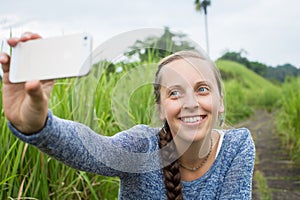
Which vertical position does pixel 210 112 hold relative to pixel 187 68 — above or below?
below

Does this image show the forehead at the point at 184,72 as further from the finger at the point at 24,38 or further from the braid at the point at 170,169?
the finger at the point at 24,38

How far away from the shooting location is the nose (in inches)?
50.2

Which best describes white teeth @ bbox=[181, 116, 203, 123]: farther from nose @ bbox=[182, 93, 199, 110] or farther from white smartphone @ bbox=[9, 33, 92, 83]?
white smartphone @ bbox=[9, 33, 92, 83]

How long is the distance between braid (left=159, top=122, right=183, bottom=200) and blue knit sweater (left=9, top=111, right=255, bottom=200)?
24 millimetres

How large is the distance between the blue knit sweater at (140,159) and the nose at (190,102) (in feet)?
0.59

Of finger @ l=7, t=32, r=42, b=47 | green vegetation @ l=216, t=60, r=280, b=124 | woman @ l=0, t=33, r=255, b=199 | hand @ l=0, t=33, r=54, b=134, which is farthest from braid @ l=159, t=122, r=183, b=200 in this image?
green vegetation @ l=216, t=60, r=280, b=124

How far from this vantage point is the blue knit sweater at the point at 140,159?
3.62 feet

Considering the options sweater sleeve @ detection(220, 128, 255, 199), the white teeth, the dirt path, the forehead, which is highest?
the forehead

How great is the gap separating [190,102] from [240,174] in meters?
0.36

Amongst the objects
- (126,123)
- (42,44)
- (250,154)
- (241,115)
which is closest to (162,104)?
(126,123)

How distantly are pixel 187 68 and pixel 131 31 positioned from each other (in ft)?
0.77

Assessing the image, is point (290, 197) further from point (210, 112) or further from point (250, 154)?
point (210, 112)

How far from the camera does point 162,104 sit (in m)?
1.35

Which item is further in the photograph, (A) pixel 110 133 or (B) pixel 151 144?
(A) pixel 110 133
